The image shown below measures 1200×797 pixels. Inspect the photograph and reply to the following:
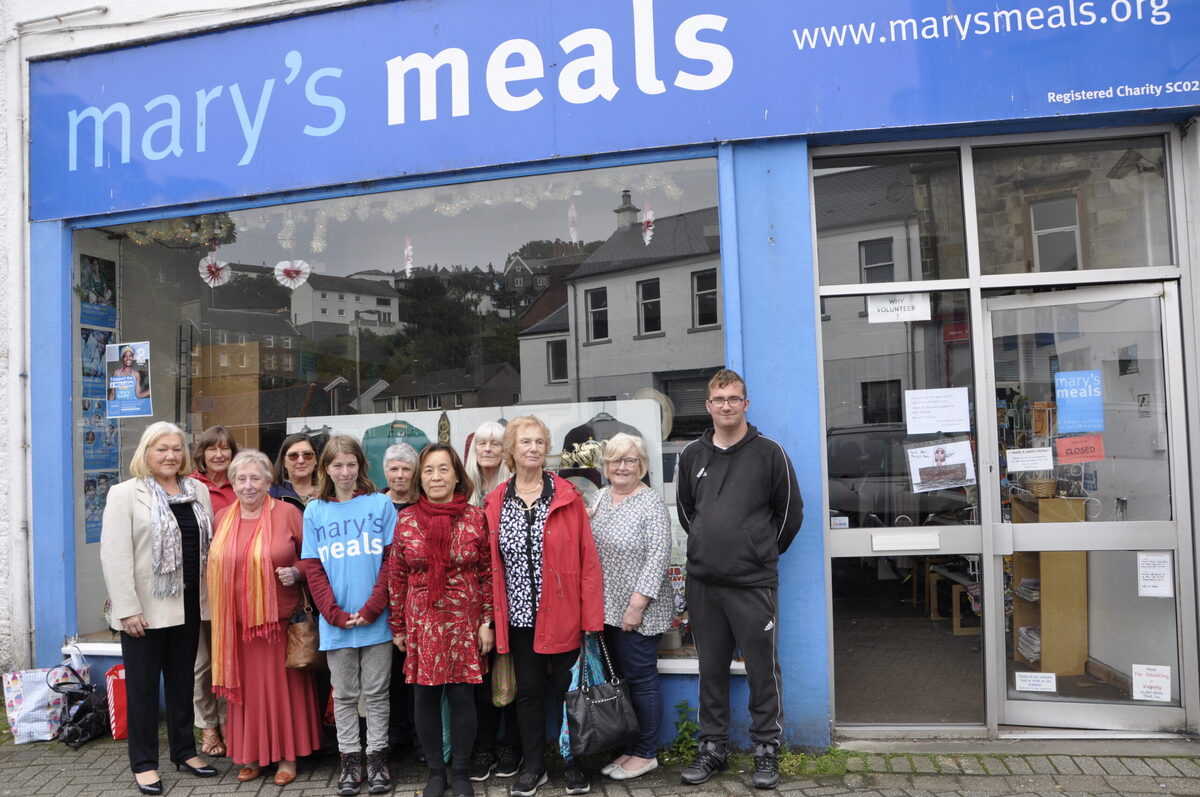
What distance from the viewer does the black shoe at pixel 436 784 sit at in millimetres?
3879

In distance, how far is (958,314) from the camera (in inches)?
180

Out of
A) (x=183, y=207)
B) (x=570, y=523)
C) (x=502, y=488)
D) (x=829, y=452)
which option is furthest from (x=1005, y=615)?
(x=183, y=207)

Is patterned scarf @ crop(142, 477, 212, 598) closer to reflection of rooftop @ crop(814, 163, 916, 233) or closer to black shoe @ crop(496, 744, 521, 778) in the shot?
black shoe @ crop(496, 744, 521, 778)

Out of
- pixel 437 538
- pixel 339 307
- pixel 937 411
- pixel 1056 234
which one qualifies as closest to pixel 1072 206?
pixel 1056 234

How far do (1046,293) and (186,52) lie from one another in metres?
5.41

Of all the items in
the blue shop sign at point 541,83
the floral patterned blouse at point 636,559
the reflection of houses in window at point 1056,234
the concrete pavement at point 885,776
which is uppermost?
the blue shop sign at point 541,83

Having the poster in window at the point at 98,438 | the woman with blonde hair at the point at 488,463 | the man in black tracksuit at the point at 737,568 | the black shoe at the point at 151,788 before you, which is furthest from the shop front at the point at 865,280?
the black shoe at the point at 151,788

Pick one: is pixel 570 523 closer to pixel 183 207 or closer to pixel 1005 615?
pixel 1005 615

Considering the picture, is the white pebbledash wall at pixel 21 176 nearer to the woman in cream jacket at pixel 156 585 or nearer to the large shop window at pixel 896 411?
the woman in cream jacket at pixel 156 585

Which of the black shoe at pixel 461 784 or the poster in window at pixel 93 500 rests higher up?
the poster in window at pixel 93 500

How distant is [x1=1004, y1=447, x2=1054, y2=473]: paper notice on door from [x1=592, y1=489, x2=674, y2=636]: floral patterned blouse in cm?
193

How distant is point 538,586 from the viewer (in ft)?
12.8

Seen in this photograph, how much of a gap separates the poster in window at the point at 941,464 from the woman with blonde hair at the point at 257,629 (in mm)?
3242

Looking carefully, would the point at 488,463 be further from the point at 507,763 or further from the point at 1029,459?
the point at 1029,459
